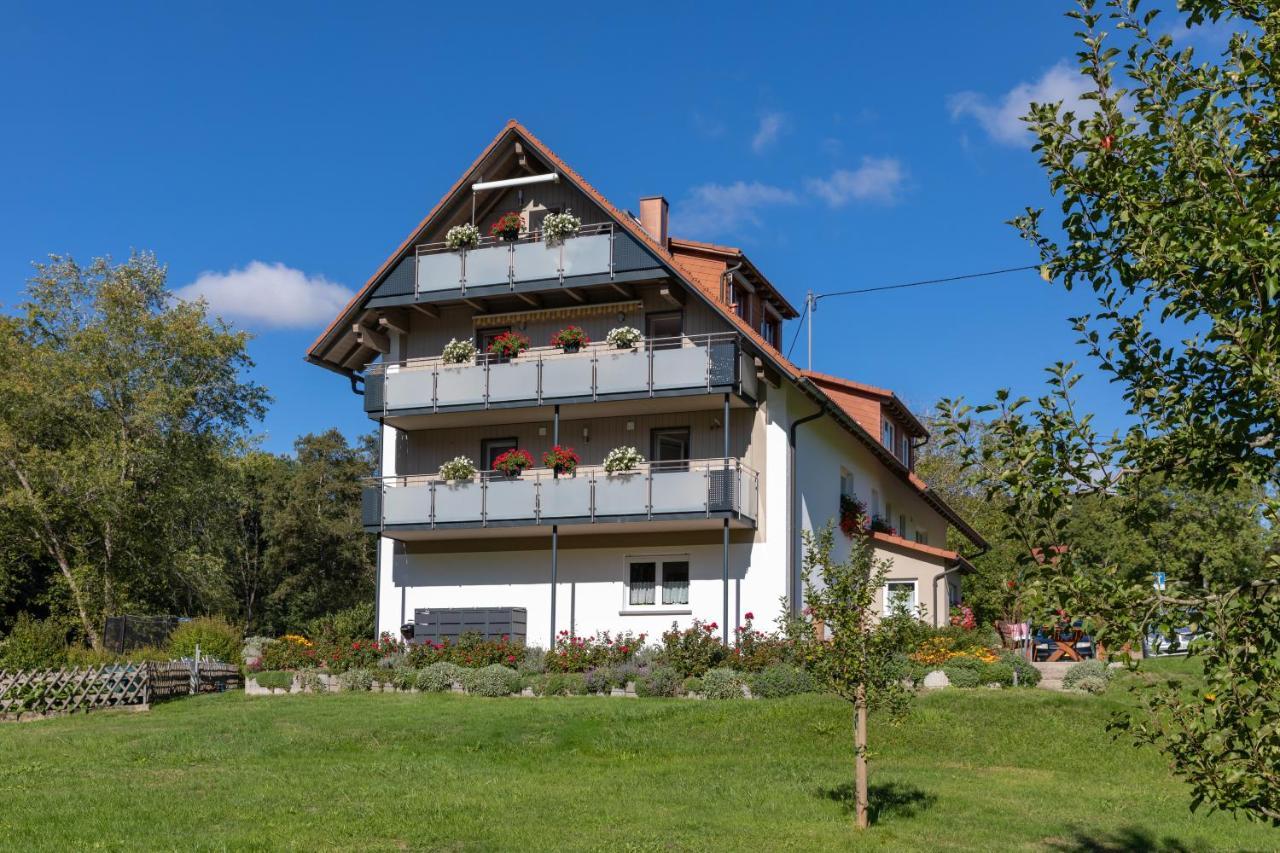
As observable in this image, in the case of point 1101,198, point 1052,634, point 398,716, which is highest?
point 1101,198

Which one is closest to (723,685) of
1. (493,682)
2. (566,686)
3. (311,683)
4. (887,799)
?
(566,686)

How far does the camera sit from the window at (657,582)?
2903 cm

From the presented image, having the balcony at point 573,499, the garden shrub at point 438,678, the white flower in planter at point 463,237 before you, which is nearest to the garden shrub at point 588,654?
the garden shrub at point 438,678

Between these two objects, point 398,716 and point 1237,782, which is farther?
point 398,716

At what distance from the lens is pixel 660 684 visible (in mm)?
23750

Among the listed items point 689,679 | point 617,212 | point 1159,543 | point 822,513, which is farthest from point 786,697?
point 1159,543

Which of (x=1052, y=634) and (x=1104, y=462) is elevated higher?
(x=1104, y=462)

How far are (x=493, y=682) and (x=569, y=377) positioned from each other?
7.41 m

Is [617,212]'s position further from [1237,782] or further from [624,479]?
[1237,782]

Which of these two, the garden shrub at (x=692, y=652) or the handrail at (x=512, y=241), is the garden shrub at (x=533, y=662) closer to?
the garden shrub at (x=692, y=652)

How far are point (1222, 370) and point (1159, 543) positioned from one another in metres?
1.31

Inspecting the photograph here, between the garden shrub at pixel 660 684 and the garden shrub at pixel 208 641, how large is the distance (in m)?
10.3

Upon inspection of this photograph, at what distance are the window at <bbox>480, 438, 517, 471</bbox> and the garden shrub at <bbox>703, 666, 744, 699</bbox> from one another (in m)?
9.74

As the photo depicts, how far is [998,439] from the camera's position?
6.96 meters
